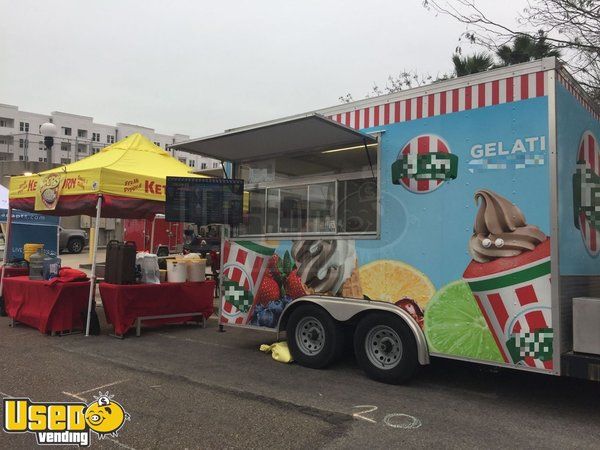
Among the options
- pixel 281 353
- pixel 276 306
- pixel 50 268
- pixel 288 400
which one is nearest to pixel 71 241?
pixel 50 268

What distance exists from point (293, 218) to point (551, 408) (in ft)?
11.2

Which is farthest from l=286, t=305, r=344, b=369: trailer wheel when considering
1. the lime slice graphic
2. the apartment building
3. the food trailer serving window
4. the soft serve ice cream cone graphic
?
the apartment building

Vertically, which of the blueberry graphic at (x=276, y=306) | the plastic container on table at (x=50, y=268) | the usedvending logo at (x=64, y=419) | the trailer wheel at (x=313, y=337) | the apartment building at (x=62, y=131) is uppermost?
the apartment building at (x=62, y=131)

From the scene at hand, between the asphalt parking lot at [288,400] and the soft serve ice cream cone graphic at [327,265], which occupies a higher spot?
the soft serve ice cream cone graphic at [327,265]

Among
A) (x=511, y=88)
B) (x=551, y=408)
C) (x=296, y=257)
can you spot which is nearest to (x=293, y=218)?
(x=296, y=257)

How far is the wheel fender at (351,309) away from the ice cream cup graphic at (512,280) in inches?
27.0

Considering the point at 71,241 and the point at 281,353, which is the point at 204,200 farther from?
the point at 71,241

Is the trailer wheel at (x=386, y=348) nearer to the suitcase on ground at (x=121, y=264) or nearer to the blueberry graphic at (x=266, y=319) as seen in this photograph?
the blueberry graphic at (x=266, y=319)

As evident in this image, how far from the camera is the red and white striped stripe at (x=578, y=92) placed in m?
4.46

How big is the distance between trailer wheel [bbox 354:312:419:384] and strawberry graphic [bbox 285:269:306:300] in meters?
0.91

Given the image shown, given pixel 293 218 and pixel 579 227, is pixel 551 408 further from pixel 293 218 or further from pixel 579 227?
pixel 293 218

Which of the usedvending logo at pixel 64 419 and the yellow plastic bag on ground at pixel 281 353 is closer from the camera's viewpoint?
the usedvending logo at pixel 64 419

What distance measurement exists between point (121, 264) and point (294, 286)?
9.60 feet

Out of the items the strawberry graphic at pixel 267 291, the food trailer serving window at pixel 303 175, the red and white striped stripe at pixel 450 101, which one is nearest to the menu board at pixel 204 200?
the food trailer serving window at pixel 303 175
